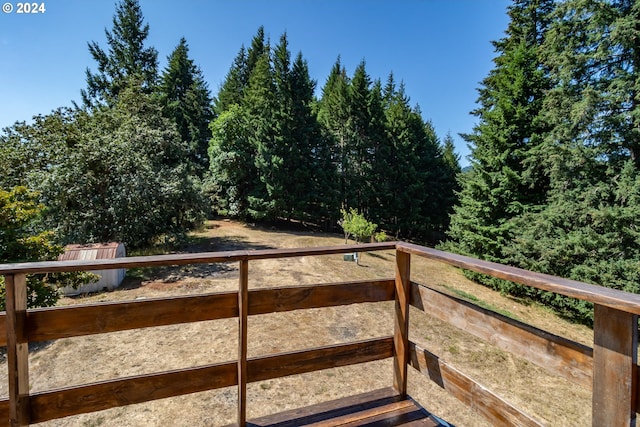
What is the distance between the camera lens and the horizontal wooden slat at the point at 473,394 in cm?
122

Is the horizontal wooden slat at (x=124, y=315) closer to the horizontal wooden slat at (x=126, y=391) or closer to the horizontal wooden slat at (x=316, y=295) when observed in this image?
the horizontal wooden slat at (x=316, y=295)

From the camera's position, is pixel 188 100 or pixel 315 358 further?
pixel 188 100

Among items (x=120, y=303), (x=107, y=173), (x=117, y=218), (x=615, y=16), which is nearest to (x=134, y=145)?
(x=107, y=173)

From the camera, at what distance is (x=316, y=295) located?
1700 millimetres

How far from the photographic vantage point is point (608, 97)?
26.4ft

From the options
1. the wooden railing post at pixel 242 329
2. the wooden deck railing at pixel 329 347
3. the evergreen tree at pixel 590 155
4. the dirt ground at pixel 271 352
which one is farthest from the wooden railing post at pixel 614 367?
the evergreen tree at pixel 590 155

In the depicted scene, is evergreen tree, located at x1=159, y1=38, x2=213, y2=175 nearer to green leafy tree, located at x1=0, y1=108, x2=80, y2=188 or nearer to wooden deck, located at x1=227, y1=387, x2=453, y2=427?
green leafy tree, located at x1=0, y1=108, x2=80, y2=188

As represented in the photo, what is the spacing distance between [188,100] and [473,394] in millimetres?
23805

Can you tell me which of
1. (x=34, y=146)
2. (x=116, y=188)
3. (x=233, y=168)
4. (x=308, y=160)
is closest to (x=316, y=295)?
(x=116, y=188)

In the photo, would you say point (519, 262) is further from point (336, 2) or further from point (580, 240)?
point (336, 2)

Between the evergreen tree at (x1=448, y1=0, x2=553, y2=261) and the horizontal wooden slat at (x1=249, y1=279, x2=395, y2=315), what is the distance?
966 centimetres

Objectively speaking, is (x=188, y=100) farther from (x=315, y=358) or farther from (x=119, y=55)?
(x=315, y=358)

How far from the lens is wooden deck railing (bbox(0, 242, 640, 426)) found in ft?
3.02

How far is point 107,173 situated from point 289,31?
12.2 meters
